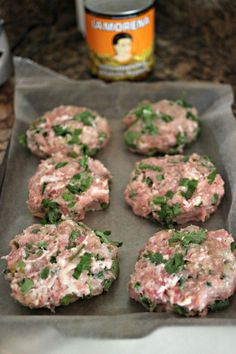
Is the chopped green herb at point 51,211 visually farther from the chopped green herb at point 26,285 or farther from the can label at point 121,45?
the can label at point 121,45

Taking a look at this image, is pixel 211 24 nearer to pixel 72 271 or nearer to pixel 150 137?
pixel 150 137

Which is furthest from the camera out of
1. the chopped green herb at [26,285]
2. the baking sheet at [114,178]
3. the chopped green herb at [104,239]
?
the chopped green herb at [104,239]

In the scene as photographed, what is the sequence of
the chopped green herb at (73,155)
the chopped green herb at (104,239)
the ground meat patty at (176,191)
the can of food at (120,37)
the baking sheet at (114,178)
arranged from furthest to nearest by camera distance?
the can of food at (120,37) → the chopped green herb at (73,155) → the ground meat patty at (176,191) → the chopped green herb at (104,239) → the baking sheet at (114,178)

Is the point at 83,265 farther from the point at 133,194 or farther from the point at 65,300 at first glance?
the point at 133,194

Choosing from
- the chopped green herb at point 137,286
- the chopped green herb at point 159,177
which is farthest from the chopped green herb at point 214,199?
the chopped green herb at point 137,286

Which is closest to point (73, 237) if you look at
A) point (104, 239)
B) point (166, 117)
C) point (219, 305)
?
point (104, 239)

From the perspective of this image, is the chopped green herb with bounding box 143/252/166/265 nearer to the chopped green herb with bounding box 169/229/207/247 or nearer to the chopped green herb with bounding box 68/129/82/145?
the chopped green herb with bounding box 169/229/207/247

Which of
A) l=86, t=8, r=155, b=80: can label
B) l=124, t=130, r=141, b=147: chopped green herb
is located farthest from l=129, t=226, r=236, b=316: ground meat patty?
l=86, t=8, r=155, b=80: can label
